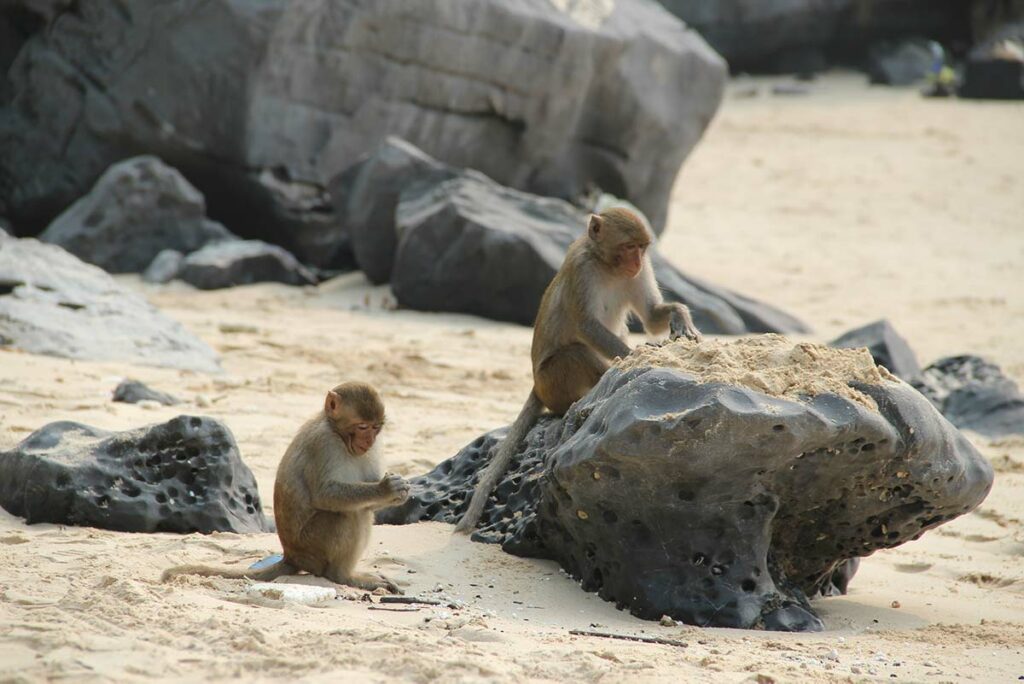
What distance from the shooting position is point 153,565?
5340 mm

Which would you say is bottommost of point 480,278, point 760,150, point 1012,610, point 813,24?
point 1012,610

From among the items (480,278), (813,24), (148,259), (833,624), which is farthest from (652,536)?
(813,24)

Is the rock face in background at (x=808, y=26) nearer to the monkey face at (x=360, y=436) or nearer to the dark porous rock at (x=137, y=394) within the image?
Answer: the dark porous rock at (x=137, y=394)

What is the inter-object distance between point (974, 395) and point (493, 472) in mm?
4651

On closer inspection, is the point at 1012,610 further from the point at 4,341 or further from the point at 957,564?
the point at 4,341

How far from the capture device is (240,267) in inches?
501

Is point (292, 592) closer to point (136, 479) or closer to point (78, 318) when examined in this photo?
point (136, 479)

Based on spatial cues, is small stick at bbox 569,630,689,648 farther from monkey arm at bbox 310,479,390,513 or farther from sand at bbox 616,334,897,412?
monkey arm at bbox 310,479,390,513

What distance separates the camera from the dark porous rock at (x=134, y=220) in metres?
13.0

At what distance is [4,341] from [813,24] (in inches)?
821

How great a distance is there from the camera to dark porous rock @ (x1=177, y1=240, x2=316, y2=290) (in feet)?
41.2

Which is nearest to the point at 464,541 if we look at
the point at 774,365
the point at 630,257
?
the point at 774,365

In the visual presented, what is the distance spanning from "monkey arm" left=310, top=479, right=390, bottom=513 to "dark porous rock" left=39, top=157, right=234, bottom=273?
7945mm

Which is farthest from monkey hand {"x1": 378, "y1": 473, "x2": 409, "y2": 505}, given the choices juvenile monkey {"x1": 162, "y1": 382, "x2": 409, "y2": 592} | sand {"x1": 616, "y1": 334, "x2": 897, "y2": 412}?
sand {"x1": 616, "y1": 334, "x2": 897, "y2": 412}
